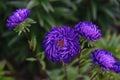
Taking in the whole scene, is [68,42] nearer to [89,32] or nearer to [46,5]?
[89,32]

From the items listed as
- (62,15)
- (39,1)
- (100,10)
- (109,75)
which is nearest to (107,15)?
(100,10)

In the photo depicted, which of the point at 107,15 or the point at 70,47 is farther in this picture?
the point at 107,15

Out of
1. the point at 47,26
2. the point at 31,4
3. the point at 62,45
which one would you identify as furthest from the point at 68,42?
the point at 47,26

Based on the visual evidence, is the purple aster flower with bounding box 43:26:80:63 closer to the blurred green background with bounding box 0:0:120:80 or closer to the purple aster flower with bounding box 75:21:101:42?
the purple aster flower with bounding box 75:21:101:42

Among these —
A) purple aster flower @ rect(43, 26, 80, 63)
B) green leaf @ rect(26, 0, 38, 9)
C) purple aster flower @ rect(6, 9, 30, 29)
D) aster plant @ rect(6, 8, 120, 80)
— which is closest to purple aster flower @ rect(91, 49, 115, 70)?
aster plant @ rect(6, 8, 120, 80)

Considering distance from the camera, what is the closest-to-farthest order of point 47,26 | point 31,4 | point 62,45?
point 62,45 → point 31,4 → point 47,26

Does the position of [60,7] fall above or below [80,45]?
above

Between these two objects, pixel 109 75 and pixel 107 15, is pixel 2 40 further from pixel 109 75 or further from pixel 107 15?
pixel 109 75
